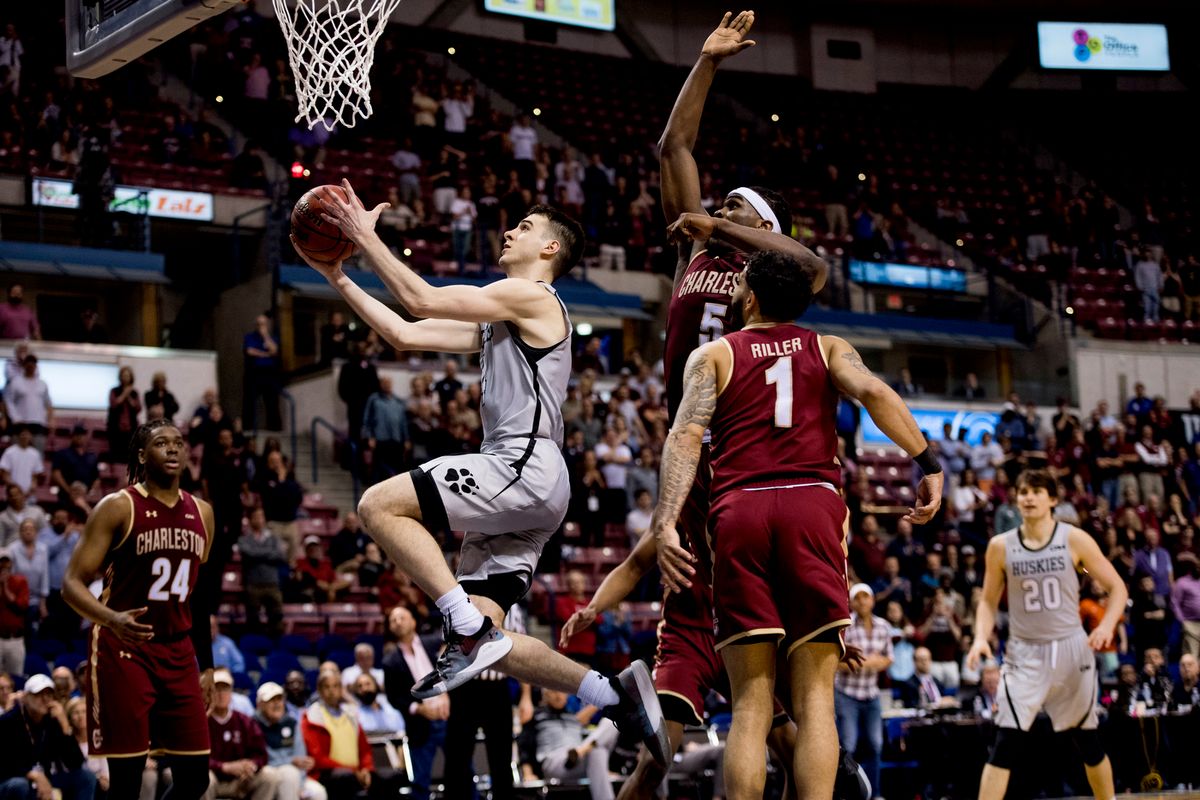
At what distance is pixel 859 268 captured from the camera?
1043 inches

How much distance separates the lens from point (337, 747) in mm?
11359

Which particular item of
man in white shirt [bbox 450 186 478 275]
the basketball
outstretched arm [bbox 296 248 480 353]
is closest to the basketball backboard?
the basketball

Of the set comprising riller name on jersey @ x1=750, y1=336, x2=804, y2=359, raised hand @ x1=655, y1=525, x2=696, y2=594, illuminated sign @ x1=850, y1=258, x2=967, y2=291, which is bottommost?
raised hand @ x1=655, y1=525, x2=696, y2=594

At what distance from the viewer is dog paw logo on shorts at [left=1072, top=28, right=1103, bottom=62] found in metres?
33.5

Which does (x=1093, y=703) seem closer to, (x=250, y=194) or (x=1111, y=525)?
(x=1111, y=525)

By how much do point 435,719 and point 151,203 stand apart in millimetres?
12105

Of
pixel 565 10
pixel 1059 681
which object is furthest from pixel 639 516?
pixel 565 10

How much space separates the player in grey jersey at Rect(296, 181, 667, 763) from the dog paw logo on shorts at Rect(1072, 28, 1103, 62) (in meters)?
29.8

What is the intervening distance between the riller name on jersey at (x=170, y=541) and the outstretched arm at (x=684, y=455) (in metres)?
2.82

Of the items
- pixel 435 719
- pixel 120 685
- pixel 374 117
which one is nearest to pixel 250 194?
pixel 374 117

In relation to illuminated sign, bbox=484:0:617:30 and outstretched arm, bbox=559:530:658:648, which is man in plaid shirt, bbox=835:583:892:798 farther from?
illuminated sign, bbox=484:0:617:30

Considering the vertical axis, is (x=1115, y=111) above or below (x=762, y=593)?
above

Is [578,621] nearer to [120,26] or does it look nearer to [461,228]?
[120,26]

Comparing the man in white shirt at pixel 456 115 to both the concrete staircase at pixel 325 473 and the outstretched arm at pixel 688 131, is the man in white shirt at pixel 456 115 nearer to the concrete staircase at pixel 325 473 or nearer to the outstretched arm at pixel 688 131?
the concrete staircase at pixel 325 473
